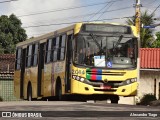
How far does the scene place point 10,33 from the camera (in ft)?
239

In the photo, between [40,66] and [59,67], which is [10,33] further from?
[59,67]

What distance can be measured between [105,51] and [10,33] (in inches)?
1982

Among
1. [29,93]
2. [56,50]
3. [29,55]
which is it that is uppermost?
[56,50]

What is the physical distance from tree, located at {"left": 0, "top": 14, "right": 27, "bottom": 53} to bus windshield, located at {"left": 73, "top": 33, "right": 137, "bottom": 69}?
4771 centimetres

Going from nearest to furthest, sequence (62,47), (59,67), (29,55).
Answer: (62,47)
(59,67)
(29,55)

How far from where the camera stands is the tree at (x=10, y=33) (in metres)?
71.7

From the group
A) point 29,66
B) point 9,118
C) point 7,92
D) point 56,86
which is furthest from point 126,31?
point 7,92

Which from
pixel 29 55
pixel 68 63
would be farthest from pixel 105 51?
pixel 29 55

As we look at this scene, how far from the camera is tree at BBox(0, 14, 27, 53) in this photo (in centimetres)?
7169

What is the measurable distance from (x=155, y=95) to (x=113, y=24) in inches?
576

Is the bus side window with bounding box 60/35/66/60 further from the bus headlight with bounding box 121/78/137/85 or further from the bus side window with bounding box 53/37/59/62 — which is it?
the bus headlight with bounding box 121/78/137/85

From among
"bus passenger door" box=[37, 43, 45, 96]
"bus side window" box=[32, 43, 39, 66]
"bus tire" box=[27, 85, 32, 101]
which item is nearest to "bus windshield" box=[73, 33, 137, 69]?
"bus passenger door" box=[37, 43, 45, 96]

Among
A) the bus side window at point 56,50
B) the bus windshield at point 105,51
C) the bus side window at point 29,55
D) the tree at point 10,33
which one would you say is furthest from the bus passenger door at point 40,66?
the tree at point 10,33

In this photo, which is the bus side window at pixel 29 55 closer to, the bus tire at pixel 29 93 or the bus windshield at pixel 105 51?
the bus tire at pixel 29 93
